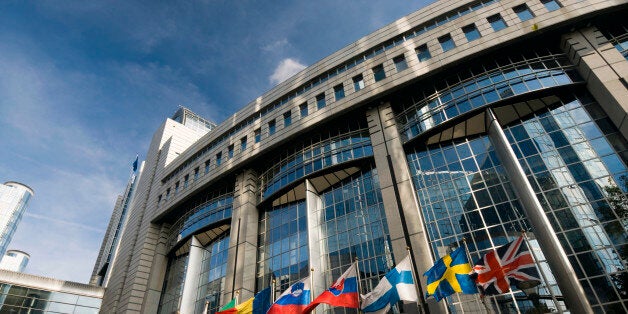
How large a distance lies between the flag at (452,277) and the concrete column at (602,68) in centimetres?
1352

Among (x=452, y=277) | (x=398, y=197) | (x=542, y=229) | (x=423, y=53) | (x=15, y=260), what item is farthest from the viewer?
(x=15, y=260)

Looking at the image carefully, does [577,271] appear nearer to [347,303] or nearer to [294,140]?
[347,303]

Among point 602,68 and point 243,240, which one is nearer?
point 602,68

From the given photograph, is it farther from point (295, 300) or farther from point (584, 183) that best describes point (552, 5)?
point (295, 300)

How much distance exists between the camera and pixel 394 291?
625 inches

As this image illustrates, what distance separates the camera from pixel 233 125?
41469 mm

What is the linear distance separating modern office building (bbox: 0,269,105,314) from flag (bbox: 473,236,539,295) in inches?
1801

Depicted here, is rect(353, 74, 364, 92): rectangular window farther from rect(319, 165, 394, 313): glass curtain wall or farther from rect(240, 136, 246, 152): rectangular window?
rect(240, 136, 246, 152): rectangular window

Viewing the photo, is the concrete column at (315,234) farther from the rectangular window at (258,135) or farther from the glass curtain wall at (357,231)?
the rectangular window at (258,135)

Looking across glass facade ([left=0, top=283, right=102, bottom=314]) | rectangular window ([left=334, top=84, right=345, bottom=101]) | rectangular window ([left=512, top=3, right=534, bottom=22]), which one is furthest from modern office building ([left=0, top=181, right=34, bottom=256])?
rectangular window ([left=512, top=3, right=534, bottom=22])

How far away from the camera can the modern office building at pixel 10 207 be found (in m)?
141

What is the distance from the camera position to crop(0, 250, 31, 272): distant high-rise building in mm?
158750

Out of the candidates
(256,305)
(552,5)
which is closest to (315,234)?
(256,305)

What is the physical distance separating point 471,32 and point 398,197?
15724 millimetres
